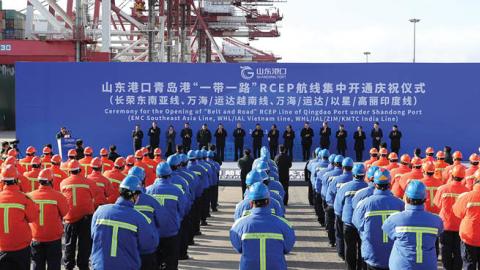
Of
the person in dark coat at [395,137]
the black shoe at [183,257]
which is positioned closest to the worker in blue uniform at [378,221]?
the black shoe at [183,257]

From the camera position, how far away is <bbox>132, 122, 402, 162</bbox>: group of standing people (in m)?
26.7

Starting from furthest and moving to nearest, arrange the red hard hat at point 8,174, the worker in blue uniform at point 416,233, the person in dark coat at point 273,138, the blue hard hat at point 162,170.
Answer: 1. the person in dark coat at point 273,138
2. the blue hard hat at point 162,170
3. the red hard hat at point 8,174
4. the worker in blue uniform at point 416,233

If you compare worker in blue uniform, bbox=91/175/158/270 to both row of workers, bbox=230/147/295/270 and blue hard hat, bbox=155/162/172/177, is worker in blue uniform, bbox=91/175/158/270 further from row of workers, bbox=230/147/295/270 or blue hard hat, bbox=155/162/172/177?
blue hard hat, bbox=155/162/172/177

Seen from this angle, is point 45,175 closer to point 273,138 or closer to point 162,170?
point 162,170

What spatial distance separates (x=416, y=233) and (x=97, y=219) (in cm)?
341

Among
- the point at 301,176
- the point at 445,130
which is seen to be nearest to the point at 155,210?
the point at 301,176

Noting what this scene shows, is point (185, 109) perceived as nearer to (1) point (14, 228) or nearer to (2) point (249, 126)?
(2) point (249, 126)

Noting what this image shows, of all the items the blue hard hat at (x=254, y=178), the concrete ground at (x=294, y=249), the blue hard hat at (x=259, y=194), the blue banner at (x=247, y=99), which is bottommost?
the concrete ground at (x=294, y=249)

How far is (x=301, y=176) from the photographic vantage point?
904 inches

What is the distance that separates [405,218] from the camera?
6754 mm

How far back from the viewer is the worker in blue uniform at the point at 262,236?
6344mm

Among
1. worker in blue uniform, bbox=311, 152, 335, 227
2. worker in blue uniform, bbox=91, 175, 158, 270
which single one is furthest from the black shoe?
worker in blue uniform, bbox=91, 175, 158, 270

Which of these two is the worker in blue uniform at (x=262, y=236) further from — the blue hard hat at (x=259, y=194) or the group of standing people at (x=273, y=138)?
the group of standing people at (x=273, y=138)

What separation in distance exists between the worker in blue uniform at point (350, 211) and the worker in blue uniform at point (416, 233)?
266cm
